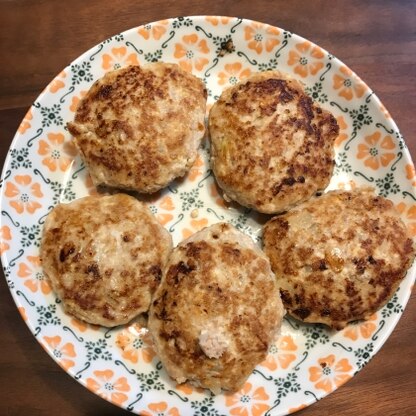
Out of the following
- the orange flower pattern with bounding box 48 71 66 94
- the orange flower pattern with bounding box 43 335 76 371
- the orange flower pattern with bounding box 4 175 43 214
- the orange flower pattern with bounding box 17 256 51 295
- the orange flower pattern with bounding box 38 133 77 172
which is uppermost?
the orange flower pattern with bounding box 48 71 66 94

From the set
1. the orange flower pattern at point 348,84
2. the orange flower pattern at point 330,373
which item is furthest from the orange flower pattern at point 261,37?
the orange flower pattern at point 330,373

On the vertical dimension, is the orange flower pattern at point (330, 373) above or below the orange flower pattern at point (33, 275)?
below

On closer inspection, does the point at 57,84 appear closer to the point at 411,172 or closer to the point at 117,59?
the point at 117,59


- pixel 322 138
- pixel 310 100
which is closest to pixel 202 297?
pixel 322 138

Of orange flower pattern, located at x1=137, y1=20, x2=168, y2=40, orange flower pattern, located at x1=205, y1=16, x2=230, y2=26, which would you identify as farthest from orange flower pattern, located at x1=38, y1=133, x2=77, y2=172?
orange flower pattern, located at x1=205, y1=16, x2=230, y2=26

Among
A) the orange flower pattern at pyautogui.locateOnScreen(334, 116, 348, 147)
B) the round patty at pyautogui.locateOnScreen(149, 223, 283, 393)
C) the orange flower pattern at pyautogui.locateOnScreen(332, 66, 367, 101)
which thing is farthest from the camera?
the orange flower pattern at pyautogui.locateOnScreen(334, 116, 348, 147)

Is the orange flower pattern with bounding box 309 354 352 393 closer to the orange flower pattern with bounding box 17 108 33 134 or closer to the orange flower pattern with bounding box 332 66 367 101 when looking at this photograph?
the orange flower pattern with bounding box 332 66 367 101

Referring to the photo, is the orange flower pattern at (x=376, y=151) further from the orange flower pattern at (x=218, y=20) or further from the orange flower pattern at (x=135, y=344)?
the orange flower pattern at (x=135, y=344)
